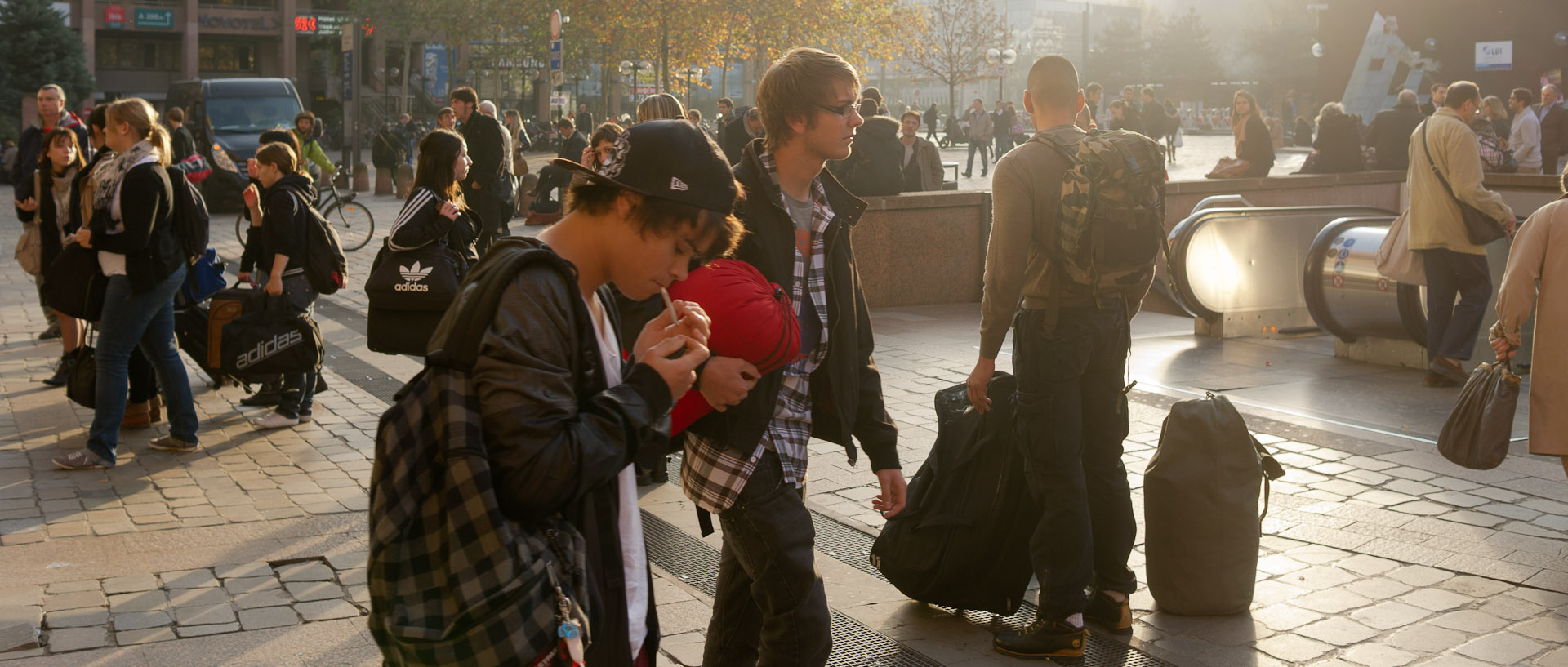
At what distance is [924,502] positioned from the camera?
4.43 meters

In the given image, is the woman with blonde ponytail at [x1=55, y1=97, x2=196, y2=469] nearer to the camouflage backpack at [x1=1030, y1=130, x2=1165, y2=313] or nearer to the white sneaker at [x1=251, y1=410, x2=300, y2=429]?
the white sneaker at [x1=251, y1=410, x2=300, y2=429]

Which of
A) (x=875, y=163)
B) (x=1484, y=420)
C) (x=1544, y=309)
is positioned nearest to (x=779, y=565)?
(x=1484, y=420)

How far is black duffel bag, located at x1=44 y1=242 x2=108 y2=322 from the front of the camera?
6508 mm

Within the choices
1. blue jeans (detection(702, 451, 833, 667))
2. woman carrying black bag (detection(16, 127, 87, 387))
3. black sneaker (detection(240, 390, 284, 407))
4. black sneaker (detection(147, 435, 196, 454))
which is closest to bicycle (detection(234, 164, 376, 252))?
woman carrying black bag (detection(16, 127, 87, 387))

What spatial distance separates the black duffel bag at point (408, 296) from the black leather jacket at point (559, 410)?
375 centimetres

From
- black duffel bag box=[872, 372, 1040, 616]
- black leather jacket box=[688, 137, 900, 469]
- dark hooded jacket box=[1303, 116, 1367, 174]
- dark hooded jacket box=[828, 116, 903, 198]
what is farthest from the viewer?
dark hooded jacket box=[1303, 116, 1367, 174]

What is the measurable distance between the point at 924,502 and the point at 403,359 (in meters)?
6.01

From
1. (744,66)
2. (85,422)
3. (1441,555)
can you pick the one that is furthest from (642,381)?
(744,66)

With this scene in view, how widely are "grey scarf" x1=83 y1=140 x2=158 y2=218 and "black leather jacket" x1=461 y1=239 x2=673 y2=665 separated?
207 inches

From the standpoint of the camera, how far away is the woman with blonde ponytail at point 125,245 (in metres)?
6.35

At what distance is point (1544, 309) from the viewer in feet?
16.8

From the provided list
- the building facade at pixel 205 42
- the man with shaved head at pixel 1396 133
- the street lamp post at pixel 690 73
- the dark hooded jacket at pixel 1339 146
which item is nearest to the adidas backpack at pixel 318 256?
the dark hooded jacket at pixel 1339 146

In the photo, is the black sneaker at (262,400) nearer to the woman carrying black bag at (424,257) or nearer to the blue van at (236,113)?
the woman carrying black bag at (424,257)

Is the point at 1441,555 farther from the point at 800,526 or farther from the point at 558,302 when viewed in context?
the point at 558,302
